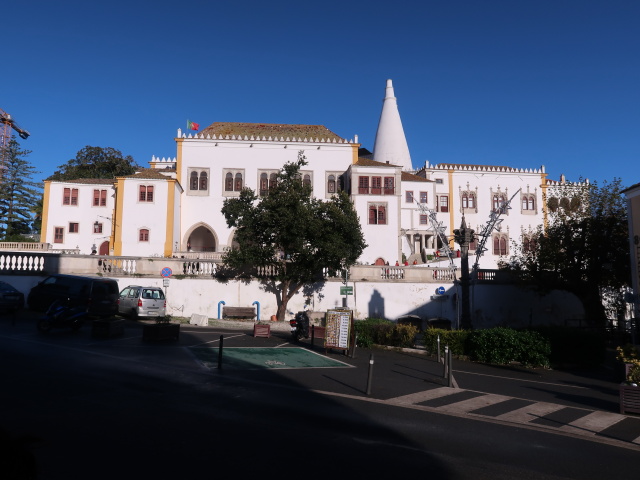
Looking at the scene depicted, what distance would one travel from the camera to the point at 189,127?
55.6 m

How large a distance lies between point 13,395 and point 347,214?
20.3 metres

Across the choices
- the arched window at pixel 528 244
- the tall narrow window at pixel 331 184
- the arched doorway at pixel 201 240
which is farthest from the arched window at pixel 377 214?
the arched doorway at pixel 201 240

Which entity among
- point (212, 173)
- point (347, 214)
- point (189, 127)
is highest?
point (189, 127)

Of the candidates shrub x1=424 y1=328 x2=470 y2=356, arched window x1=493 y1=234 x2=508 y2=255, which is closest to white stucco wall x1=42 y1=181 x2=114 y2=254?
shrub x1=424 y1=328 x2=470 y2=356

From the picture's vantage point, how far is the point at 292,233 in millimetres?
26391

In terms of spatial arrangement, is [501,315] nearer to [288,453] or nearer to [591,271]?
[591,271]

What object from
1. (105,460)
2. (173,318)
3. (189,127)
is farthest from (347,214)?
(189,127)

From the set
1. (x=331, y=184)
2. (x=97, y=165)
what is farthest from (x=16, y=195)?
(x=331, y=184)

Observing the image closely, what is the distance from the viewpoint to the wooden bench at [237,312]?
1099 inches

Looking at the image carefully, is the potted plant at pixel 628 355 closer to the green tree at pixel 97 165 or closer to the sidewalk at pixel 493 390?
the sidewalk at pixel 493 390

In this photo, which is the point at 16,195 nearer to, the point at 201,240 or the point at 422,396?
the point at 201,240

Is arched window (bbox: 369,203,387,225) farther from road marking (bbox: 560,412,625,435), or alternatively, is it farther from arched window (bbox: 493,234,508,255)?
road marking (bbox: 560,412,625,435)

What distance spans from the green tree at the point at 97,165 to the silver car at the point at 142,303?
45151 mm

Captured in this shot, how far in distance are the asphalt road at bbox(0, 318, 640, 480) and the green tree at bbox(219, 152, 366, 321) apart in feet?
43.8
